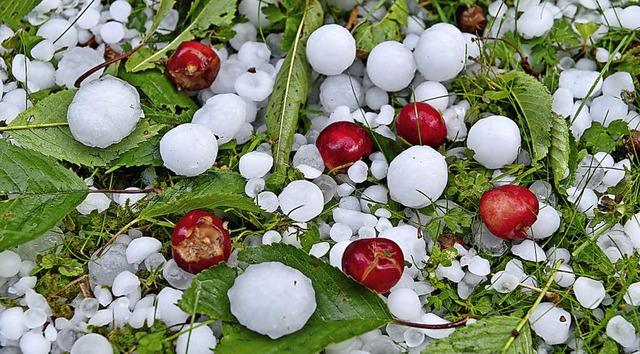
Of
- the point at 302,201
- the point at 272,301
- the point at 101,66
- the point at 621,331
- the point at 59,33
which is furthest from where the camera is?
the point at 59,33

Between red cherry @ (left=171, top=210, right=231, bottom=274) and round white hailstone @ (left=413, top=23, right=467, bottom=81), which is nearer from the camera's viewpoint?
red cherry @ (left=171, top=210, right=231, bottom=274)

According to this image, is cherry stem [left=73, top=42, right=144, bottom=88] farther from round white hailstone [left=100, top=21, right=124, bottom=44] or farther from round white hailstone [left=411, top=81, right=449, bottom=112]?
round white hailstone [left=411, top=81, right=449, bottom=112]

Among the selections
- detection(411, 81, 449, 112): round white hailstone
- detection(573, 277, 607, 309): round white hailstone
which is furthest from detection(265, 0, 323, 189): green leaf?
detection(573, 277, 607, 309): round white hailstone

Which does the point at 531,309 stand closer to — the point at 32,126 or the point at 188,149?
the point at 188,149

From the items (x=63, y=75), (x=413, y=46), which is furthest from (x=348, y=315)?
(x=63, y=75)

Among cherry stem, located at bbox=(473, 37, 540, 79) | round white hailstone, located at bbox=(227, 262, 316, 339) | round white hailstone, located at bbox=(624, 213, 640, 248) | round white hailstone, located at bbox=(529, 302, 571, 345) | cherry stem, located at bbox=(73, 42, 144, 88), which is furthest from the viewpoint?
cherry stem, located at bbox=(473, 37, 540, 79)

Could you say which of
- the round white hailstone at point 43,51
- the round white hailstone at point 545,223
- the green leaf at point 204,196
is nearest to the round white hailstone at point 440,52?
the round white hailstone at point 545,223

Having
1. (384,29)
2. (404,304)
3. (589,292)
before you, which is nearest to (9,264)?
(404,304)
